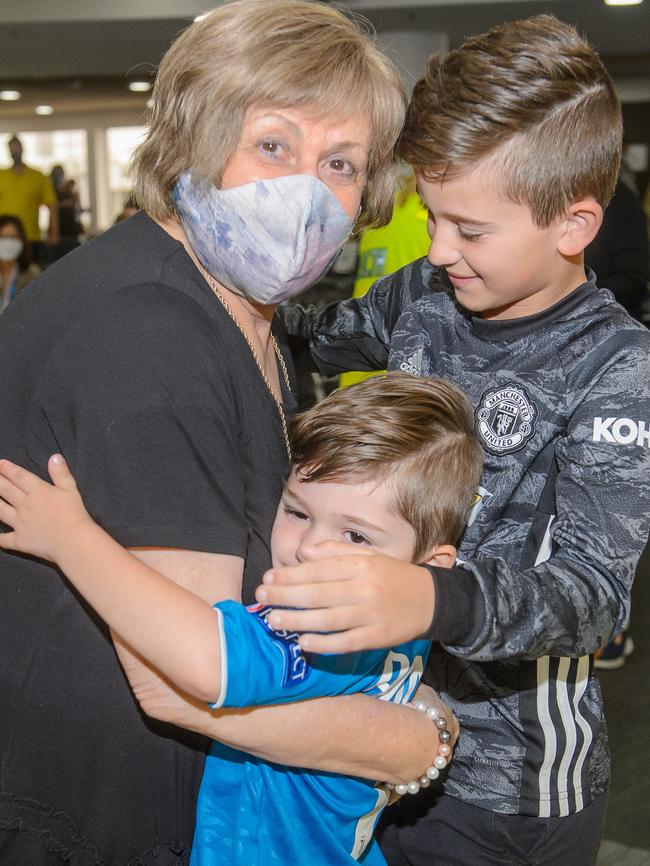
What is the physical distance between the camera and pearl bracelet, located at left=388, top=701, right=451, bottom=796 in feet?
3.90

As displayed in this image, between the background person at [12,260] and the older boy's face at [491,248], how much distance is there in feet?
19.3

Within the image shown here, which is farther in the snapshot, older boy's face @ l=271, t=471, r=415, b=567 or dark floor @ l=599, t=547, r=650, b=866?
dark floor @ l=599, t=547, r=650, b=866

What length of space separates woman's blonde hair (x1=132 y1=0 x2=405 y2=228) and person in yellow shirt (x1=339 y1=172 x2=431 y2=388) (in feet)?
7.03

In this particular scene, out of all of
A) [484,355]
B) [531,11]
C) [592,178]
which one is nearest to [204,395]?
[484,355]

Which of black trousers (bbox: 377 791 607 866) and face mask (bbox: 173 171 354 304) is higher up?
face mask (bbox: 173 171 354 304)

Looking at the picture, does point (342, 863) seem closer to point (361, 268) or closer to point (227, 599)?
point (227, 599)

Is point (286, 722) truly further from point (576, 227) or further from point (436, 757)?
point (576, 227)

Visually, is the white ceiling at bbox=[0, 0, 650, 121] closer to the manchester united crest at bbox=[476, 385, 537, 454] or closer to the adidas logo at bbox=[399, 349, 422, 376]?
the adidas logo at bbox=[399, 349, 422, 376]

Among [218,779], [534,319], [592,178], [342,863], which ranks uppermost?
[592,178]

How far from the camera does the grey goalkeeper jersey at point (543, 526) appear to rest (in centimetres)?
103

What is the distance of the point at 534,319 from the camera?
1273 millimetres

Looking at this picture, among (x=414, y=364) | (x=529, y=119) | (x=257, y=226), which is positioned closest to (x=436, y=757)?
(x=414, y=364)

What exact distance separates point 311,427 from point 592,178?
495 millimetres

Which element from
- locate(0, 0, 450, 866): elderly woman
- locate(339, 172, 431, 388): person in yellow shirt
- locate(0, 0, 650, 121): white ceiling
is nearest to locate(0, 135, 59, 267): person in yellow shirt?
locate(0, 0, 650, 121): white ceiling
